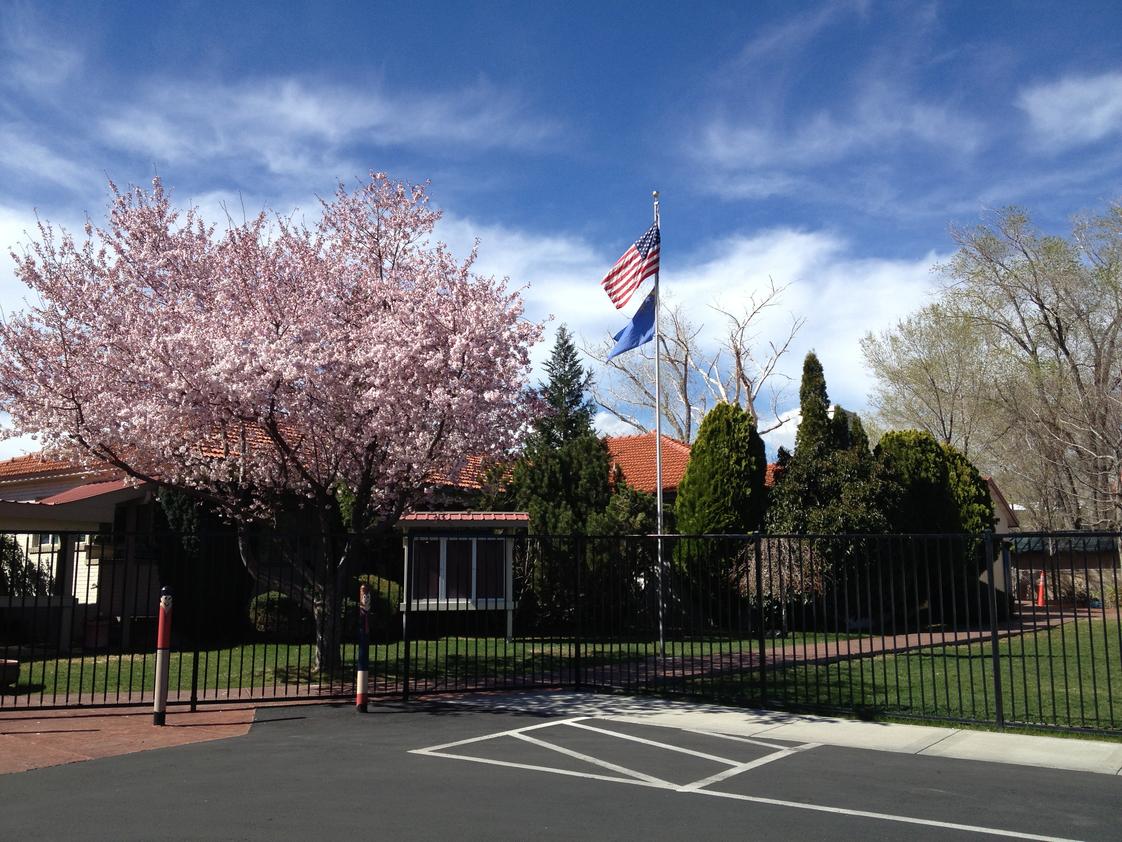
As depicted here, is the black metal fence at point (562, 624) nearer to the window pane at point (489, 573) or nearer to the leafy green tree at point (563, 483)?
the window pane at point (489, 573)

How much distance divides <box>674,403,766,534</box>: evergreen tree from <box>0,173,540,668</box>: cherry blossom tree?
9.74 metres

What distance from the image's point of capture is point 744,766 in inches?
334

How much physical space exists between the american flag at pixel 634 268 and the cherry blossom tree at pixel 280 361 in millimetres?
4757

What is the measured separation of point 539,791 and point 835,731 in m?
4.37

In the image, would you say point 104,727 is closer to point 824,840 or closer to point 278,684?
point 278,684

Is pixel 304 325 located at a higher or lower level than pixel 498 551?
higher

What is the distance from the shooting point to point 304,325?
12.9m

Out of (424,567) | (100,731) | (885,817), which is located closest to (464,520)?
(424,567)

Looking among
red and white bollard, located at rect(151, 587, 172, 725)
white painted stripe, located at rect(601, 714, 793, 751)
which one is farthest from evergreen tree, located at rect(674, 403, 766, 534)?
red and white bollard, located at rect(151, 587, 172, 725)

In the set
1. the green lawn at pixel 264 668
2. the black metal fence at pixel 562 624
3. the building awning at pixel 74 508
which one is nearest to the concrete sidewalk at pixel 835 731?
the black metal fence at pixel 562 624

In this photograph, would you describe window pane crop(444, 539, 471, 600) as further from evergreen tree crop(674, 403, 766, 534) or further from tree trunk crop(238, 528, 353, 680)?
evergreen tree crop(674, 403, 766, 534)

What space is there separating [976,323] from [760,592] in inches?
1176

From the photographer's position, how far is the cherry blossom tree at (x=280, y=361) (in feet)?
41.4

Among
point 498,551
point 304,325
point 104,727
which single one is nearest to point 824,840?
point 104,727
